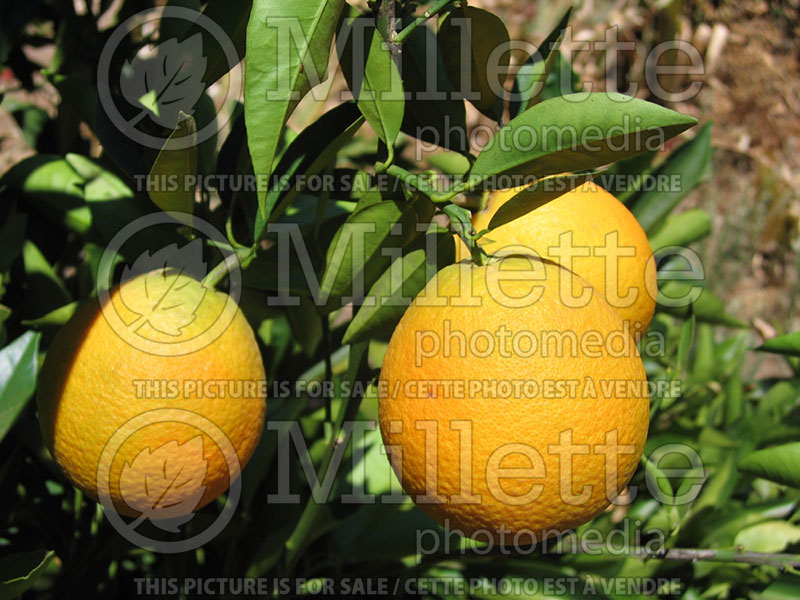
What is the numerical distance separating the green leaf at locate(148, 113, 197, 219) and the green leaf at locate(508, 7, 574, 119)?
27cm

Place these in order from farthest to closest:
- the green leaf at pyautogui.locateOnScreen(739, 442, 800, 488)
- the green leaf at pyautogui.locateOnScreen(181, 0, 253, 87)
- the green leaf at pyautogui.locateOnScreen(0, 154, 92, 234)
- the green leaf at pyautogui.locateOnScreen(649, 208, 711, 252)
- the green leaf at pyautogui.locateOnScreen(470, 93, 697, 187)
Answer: the green leaf at pyautogui.locateOnScreen(649, 208, 711, 252) < the green leaf at pyautogui.locateOnScreen(0, 154, 92, 234) < the green leaf at pyautogui.locateOnScreen(739, 442, 800, 488) < the green leaf at pyautogui.locateOnScreen(181, 0, 253, 87) < the green leaf at pyautogui.locateOnScreen(470, 93, 697, 187)

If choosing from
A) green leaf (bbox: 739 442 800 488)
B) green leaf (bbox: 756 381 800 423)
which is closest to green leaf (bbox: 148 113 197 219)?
green leaf (bbox: 739 442 800 488)

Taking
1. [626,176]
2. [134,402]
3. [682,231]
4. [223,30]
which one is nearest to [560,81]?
[626,176]

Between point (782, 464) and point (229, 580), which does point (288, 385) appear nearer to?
point (229, 580)

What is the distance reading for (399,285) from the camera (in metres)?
0.52

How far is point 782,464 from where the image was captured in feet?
2.14

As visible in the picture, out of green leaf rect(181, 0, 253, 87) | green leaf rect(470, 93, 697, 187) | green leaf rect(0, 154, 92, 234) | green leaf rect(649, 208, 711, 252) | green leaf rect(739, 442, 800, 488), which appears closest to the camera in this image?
green leaf rect(470, 93, 697, 187)

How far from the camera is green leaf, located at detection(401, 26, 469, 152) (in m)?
0.59

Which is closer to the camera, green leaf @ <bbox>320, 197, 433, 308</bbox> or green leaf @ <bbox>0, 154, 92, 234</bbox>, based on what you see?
green leaf @ <bbox>320, 197, 433, 308</bbox>

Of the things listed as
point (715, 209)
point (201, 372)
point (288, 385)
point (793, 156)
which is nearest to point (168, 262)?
point (201, 372)

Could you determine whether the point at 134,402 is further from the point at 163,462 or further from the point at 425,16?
the point at 425,16

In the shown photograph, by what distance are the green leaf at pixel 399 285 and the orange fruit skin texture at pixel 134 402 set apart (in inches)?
3.3

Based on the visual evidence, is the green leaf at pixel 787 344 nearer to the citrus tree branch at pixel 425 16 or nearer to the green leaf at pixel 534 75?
the green leaf at pixel 534 75

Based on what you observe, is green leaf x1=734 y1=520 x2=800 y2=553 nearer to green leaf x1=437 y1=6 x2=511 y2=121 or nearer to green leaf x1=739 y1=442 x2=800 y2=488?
green leaf x1=739 y1=442 x2=800 y2=488
